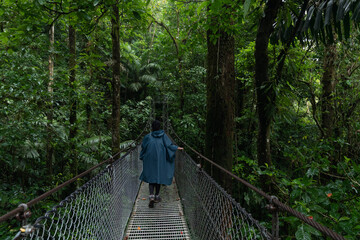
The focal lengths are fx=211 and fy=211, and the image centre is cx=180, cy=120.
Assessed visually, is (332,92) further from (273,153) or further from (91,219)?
(91,219)

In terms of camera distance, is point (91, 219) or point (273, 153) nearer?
point (91, 219)

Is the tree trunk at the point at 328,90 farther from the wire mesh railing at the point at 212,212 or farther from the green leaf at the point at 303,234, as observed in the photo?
the green leaf at the point at 303,234

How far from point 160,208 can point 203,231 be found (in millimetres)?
1100

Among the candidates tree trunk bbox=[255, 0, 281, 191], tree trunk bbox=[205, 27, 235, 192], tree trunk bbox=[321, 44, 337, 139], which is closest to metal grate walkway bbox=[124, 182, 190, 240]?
tree trunk bbox=[205, 27, 235, 192]

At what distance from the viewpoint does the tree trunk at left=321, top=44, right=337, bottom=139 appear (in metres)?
3.42

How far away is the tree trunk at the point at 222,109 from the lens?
8.17ft

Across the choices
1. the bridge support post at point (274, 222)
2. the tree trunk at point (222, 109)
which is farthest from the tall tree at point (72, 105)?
the bridge support post at point (274, 222)

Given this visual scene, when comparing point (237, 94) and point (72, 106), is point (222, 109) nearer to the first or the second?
point (72, 106)

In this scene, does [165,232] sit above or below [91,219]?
below

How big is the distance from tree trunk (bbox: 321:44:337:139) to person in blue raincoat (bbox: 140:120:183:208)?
2576 mm

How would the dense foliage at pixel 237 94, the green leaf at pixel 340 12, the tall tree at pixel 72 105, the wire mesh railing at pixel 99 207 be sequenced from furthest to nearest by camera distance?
the tall tree at pixel 72 105, the dense foliage at pixel 237 94, the green leaf at pixel 340 12, the wire mesh railing at pixel 99 207

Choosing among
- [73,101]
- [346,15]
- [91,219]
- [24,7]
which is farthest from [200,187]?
[73,101]

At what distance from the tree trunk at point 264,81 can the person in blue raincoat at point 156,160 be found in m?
1.07

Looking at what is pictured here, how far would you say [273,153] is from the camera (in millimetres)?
5277
